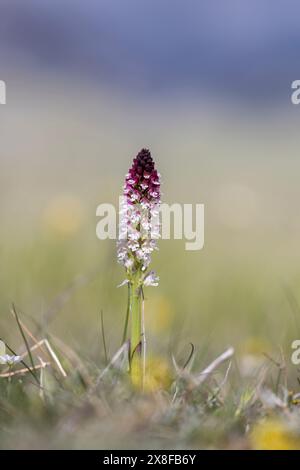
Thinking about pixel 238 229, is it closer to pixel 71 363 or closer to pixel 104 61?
pixel 71 363

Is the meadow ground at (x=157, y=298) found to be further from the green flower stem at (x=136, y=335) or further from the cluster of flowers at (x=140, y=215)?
the cluster of flowers at (x=140, y=215)

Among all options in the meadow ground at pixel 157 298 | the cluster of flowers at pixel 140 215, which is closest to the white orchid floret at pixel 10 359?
the meadow ground at pixel 157 298

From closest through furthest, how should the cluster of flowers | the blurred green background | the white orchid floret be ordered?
the cluster of flowers < the white orchid floret < the blurred green background

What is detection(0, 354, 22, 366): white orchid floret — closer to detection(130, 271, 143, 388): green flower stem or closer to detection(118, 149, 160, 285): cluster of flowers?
detection(130, 271, 143, 388): green flower stem

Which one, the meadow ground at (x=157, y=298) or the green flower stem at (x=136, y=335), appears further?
the green flower stem at (x=136, y=335)

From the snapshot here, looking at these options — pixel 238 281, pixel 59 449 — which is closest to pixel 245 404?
pixel 59 449

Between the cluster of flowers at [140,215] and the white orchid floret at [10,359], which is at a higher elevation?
the cluster of flowers at [140,215]

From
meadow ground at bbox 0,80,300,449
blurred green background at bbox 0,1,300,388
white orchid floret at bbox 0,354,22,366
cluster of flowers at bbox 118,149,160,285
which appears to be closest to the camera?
meadow ground at bbox 0,80,300,449

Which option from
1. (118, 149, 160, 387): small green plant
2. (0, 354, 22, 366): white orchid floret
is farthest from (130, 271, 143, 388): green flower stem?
(0, 354, 22, 366): white orchid floret
